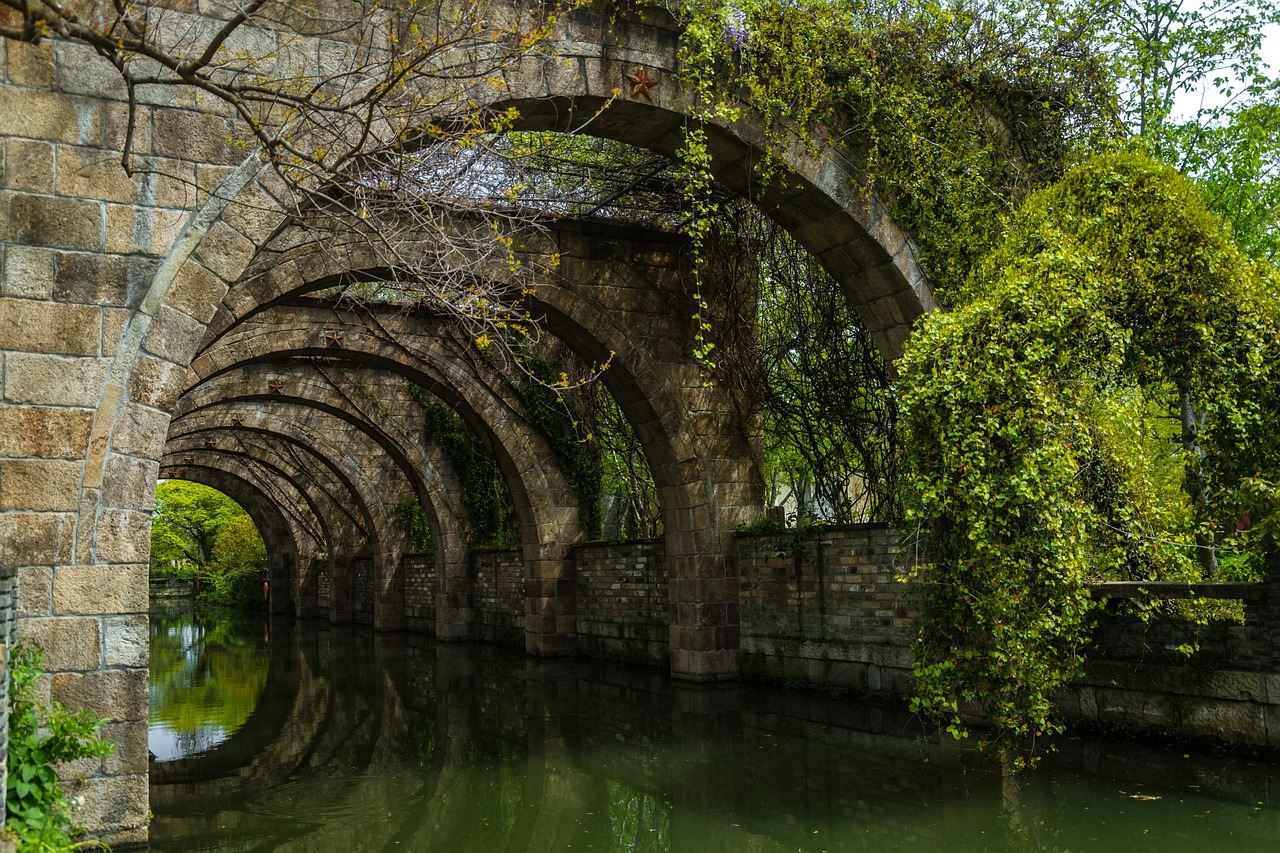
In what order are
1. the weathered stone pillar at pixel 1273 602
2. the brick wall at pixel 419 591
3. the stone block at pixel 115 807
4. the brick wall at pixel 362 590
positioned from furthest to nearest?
1. the brick wall at pixel 362 590
2. the brick wall at pixel 419 591
3. the weathered stone pillar at pixel 1273 602
4. the stone block at pixel 115 807

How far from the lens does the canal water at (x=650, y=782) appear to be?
5.10 meters

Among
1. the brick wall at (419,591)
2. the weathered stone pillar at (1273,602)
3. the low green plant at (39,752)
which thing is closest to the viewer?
the low green plant at (39,752)

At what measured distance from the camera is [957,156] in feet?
24.8

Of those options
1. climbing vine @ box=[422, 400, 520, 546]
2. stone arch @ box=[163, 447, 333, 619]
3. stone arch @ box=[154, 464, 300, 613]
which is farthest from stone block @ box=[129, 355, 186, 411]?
stone arch @ box=[154, 464, 300, 613]

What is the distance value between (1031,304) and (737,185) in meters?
2.63

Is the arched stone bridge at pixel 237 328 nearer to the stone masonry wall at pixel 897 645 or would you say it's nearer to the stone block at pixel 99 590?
the stone block at pixel 99 590

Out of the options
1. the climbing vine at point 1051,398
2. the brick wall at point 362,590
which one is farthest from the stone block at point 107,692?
the brick wall at point 362,590

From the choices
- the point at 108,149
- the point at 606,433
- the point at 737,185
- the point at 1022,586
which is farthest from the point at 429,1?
the point at 606,433

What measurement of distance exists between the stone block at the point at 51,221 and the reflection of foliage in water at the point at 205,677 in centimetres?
517

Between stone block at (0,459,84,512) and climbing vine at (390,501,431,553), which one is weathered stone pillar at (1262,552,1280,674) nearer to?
stone block at (0,459,84,512)

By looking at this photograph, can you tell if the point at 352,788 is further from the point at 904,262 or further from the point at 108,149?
the point at 904,262

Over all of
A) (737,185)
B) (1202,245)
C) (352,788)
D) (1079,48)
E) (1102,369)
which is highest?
(1079,48)

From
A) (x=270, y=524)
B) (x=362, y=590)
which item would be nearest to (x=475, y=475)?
(x=362, y=590)

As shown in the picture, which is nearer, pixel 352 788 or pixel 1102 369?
pixel 1102 369
